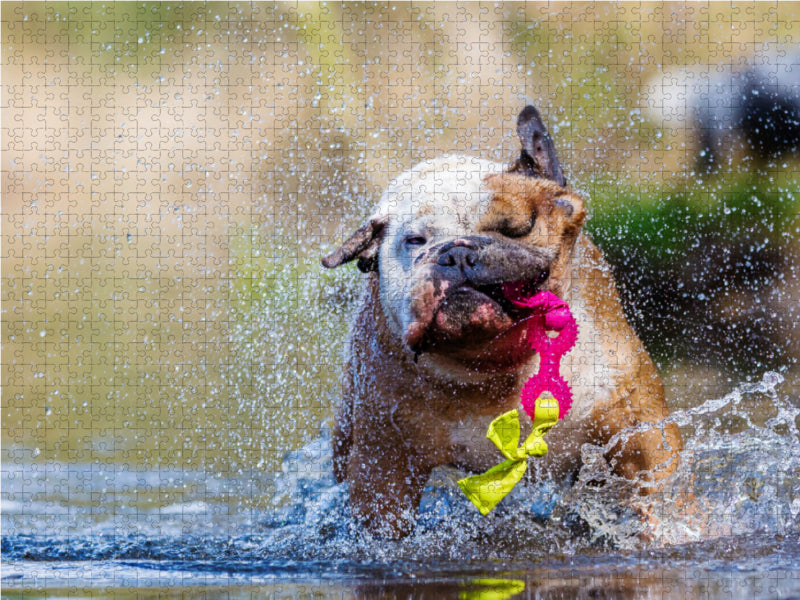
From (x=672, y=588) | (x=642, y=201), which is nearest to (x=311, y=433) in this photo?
(x=672, y=588)

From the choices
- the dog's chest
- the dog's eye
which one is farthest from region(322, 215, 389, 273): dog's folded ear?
the dog's chest

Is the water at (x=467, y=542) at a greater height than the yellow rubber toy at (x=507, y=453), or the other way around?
the yellow rubber toy at (x=507, y=453)

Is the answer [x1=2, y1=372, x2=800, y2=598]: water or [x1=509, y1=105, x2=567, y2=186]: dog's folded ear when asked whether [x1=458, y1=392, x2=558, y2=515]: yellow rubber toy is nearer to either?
[x1=2, y1=372, x2=800, y2=598]: water

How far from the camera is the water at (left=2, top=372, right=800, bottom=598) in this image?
7.50 ft

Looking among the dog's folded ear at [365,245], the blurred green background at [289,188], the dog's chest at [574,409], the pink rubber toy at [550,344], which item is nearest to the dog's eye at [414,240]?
the dog's folded ear at [365,245]

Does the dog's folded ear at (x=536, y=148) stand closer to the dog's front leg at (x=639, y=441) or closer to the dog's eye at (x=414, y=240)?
the dog's eye at (x=414, y=240)

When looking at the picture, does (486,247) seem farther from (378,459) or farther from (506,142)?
(506,142)

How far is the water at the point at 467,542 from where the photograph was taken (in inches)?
90.0

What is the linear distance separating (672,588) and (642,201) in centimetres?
421

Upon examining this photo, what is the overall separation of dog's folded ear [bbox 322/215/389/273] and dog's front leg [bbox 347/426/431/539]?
529mm

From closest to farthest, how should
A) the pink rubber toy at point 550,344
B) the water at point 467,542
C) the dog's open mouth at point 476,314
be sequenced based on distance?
the water at point 467,542 < the dog's open mouth at point 476,314 < the pink rubber toy at point 550,344

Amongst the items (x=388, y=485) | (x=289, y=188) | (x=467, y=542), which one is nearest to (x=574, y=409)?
(x=467, y=542)

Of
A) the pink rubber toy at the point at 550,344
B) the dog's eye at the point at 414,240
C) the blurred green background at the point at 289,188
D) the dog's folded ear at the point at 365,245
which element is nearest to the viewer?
the pink rubber toy at the point at 550,344

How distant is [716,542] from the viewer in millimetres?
2693
